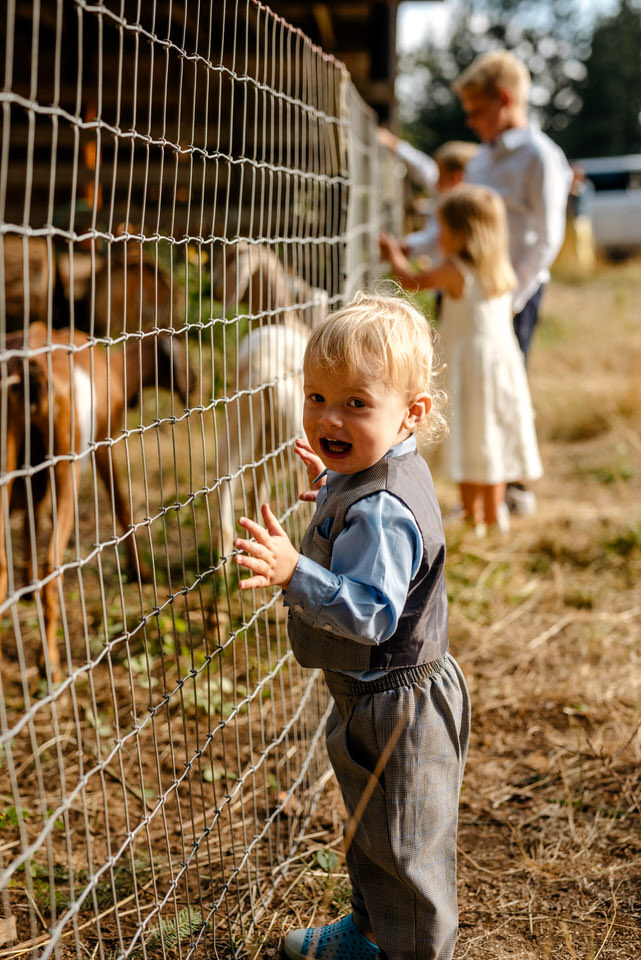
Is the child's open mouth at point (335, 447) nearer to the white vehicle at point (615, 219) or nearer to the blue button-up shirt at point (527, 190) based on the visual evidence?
the blue button-up shirt at point (527, 190)

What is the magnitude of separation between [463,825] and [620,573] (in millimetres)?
1980

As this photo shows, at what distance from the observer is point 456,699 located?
1729 mm

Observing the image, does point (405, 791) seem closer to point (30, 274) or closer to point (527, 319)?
point (30, 274)

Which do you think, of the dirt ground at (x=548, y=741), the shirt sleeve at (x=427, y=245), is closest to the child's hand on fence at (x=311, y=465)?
the dirt ground at (x=548, y=741)

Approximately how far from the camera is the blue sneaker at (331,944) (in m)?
1.92

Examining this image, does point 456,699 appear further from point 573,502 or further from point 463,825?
point 573,502

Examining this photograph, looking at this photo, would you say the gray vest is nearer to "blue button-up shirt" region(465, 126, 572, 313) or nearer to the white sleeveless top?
the white sleeveless top

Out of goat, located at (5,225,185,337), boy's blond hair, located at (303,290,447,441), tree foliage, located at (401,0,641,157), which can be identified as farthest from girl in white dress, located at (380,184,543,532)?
tree foliage, located at (401,0,641,157)

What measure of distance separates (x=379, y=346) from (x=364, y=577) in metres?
0.38

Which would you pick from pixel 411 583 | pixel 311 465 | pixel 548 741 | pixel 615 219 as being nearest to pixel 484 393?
pixel 548 741

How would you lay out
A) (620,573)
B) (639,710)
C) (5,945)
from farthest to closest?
1. (620,573)
2. (639,710)
3. (5,945)

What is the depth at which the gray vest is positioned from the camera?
1.60 meters

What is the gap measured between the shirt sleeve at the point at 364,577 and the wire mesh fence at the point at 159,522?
29 centimetres

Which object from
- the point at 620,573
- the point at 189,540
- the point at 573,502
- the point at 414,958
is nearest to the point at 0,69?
the point at 189,540
